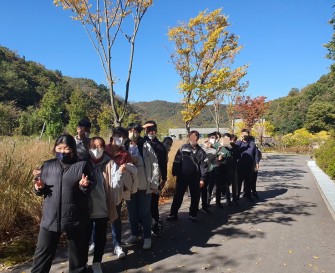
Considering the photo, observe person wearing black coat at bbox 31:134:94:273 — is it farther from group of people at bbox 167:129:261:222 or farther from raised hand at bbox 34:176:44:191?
group of people at bbox 167:129:261:222

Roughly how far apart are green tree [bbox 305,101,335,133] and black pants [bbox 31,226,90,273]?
54886 mm

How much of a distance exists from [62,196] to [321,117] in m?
56.1

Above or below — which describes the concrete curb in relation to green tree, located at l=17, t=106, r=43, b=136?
below

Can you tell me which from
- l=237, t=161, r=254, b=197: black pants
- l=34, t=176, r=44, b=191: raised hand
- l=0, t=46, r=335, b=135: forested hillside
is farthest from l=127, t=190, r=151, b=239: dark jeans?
l=0, t=46, r=335, b=135: forested hillside

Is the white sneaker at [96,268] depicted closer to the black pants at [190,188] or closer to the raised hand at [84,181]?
the raised hand at [84,181]

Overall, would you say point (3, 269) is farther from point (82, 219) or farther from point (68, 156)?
point (68, 156)

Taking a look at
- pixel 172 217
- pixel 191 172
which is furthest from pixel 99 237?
pixel 172 217

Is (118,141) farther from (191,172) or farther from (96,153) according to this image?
(191,172)

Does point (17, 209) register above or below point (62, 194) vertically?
below

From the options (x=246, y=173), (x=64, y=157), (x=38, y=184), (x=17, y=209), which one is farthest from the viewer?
(x=246, y=173)

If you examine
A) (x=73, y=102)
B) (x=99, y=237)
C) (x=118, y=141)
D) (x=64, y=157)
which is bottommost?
(x=99, y=237)

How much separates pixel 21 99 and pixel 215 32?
152ft

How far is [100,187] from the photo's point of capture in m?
3.72

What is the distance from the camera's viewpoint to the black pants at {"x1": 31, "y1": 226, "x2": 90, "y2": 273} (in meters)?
3.20
